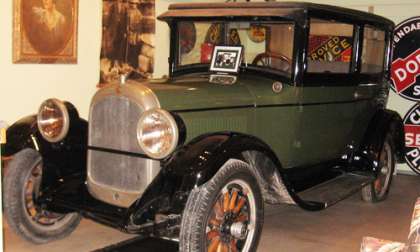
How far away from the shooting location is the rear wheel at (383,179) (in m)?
4.99

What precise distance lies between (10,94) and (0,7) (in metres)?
0.76

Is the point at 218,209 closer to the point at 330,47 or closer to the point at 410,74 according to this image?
the point at 330,47

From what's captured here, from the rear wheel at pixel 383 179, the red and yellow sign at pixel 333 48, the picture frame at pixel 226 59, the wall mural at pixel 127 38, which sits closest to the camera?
the picture frame at pixel 226 59

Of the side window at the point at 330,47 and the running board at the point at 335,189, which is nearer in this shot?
the running board at the point at 335,189

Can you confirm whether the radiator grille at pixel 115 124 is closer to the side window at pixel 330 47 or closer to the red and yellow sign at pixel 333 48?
the side window at pixel 330 47

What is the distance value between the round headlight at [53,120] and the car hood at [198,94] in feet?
1.78

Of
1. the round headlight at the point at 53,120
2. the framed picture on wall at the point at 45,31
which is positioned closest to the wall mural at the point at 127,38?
the framed picture on wall at the point at 45,31

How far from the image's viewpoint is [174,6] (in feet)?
14.0

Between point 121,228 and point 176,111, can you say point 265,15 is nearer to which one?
point 176,111

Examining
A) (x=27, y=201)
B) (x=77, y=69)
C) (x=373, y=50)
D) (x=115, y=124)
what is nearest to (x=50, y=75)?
(x=77, y=69)

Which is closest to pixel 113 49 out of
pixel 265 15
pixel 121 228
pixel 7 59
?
pixel 7 59

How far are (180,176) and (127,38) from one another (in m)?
3.68

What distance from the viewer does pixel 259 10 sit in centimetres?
379

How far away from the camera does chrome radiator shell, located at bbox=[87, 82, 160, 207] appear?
3080 millimetres
